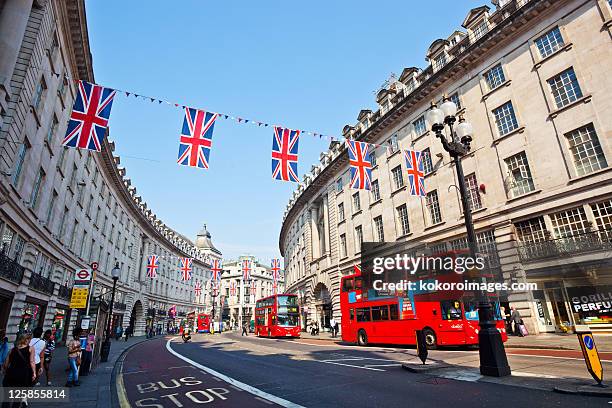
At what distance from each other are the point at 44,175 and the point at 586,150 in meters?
29.4

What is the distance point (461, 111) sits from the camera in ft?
77.6

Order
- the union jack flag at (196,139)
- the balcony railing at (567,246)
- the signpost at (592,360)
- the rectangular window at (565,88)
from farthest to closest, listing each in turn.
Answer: the rectangular window at (565,88)
the balcony railing at (567,246)
the union jack flag at (196,139)
the signpost at (592,360)

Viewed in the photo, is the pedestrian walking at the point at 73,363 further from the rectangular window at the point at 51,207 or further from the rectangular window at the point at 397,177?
the rectangular window at the point at 397,177

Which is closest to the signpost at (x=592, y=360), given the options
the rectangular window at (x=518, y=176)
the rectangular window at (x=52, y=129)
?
the rectangular window at (x=518, y=176)

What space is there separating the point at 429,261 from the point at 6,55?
2194cm

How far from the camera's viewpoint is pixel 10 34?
1323cm

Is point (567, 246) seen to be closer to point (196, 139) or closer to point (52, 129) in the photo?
point (196, 139)

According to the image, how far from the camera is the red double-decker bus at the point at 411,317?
15.5 meters

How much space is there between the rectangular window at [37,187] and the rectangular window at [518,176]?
87.5 feet

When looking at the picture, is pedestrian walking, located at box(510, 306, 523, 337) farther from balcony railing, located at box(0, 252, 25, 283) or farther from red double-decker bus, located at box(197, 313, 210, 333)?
red double-decker bus, located at box(197, 313, 210, 333)

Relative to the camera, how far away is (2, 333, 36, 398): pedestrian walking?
6.02 metres

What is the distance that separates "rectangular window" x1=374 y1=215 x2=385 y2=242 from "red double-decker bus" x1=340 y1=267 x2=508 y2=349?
8283 millimetres

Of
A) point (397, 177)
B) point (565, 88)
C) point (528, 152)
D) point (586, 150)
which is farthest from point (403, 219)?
point (565, 88)

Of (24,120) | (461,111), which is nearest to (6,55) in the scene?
(24,120)
